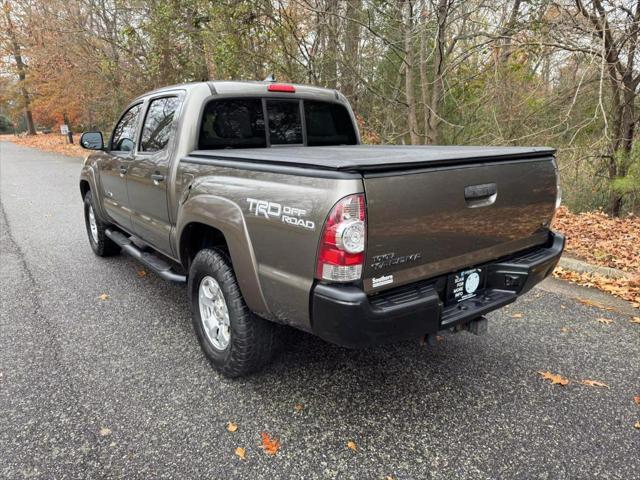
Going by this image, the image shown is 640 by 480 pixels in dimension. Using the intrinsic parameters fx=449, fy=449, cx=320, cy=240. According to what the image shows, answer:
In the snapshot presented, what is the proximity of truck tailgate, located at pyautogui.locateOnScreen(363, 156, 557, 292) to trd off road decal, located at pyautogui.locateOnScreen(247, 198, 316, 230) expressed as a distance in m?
0.32

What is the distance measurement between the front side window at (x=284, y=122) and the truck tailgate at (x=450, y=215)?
188cm

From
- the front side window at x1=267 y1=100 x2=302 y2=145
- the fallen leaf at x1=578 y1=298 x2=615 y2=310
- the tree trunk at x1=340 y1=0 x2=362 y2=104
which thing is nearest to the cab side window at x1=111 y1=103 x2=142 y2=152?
the front side window at x1=267 y1=100 x2=302 y2=145

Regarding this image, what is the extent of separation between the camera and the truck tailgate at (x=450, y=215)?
2104 mm

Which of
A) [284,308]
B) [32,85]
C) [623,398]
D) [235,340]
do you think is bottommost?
[623,398]

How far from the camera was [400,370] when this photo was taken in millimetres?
3041

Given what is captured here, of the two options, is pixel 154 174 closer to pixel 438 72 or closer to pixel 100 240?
pixel 100 240

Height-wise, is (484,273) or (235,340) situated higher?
(484,273)

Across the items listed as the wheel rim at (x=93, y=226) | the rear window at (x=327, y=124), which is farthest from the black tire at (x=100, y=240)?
the rear window at (x=327, y=124)

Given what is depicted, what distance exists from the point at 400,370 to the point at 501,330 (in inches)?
43.7

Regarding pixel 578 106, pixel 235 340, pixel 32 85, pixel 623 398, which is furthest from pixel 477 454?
pixel 32 85

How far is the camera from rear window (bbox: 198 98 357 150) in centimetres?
346

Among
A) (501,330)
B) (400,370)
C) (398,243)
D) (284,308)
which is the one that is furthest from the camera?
(501,330)

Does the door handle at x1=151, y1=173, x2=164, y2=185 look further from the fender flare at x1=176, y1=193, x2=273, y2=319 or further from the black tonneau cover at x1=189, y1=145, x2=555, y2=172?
the fender flare at x1=176, y1=193, x2=273, y2=319

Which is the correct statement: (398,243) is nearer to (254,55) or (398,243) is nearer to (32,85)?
(254,55)
